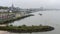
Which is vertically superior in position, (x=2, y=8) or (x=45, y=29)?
(x=2, y=8)

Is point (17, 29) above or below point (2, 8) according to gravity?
below

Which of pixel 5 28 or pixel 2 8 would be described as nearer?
pixel 5 28

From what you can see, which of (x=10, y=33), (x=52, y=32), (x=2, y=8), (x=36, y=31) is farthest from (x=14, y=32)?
(x=2, y=8)

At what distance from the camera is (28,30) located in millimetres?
9820

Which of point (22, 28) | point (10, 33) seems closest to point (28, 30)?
point (22, 28)

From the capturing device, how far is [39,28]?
10.1 m

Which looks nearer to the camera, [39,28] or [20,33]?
[20,33]

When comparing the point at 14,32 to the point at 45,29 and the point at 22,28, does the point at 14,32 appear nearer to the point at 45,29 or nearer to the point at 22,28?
the point at 22,28

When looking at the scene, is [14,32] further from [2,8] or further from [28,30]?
[2,8]

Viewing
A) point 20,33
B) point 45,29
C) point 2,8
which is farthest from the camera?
point 2,8

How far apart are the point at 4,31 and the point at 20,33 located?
96cm

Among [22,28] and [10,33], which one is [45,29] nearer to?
[22,28]

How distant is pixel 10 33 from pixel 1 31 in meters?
0.60

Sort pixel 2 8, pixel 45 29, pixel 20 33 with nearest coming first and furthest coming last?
pixel 20 33 → pixel 45 29 → pixel 2 8
